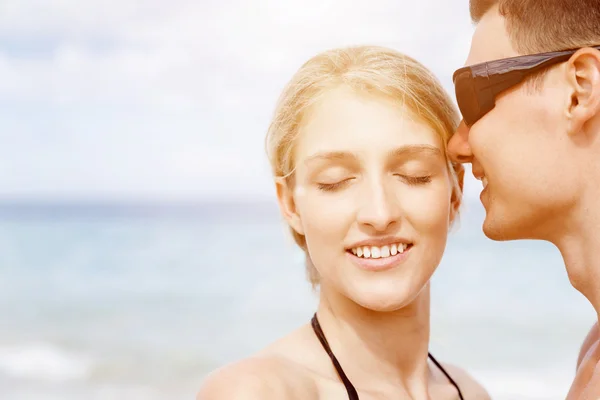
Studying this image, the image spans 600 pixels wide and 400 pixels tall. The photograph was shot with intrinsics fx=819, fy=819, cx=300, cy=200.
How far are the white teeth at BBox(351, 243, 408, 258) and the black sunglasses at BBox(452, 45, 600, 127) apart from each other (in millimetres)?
485

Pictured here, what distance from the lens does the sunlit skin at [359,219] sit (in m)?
2.67

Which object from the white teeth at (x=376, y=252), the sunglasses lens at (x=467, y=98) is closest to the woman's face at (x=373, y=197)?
the white teeth at (x=376, y=252)

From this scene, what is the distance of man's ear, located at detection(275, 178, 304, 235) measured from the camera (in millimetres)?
3002

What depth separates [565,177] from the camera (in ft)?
8.56

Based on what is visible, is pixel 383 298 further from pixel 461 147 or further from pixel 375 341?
pixel 461 147

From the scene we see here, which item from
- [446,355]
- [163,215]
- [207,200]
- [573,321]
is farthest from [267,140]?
[207,200]

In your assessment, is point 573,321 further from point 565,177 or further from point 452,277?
point 565,177

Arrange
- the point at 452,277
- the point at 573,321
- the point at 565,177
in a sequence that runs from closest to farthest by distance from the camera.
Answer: the point at 565,177, the point at 573,321, the point at 452,277

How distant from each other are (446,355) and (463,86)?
12.1 m

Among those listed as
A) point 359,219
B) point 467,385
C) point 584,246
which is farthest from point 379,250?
point 467,385

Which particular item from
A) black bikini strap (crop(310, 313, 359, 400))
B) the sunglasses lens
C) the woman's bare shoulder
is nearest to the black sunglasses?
the sunglasses lens

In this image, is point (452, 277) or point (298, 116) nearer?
point (298, 116)

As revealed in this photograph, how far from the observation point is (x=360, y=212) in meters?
2.67

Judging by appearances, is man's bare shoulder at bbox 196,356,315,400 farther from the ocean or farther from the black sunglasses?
the ocean
